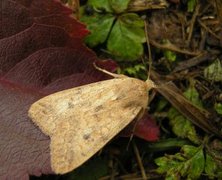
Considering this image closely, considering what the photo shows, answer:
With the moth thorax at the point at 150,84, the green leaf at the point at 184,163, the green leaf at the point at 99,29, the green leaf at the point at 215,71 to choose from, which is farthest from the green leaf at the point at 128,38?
the green leaf at the point at 184,163

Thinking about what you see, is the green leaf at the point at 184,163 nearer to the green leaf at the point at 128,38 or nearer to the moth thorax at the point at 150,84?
the moth thorax at the point at 150,84

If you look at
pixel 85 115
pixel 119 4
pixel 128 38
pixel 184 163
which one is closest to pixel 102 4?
pixel 119 4

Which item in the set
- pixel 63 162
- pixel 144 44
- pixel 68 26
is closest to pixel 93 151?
pixel 63 162

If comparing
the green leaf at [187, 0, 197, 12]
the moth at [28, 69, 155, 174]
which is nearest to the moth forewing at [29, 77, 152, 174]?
the moth at [28, 69, 155, 174]

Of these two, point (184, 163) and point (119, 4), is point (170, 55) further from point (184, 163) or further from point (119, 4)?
point (184, 163)

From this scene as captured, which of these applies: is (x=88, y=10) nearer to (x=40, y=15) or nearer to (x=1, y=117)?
(x=40, y=15)

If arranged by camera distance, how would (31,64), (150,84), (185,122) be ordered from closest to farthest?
(31,64) < (150,84) < (185,122)
